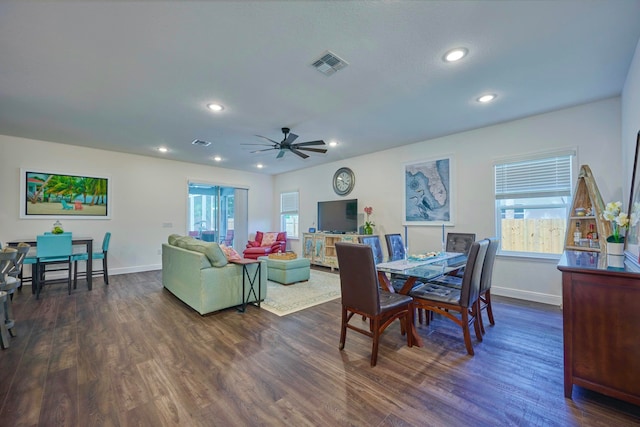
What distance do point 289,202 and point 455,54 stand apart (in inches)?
251

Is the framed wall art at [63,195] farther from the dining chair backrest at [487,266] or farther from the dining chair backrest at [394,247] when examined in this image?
the dining chair backrest at [487,266]

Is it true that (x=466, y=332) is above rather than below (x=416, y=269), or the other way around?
below

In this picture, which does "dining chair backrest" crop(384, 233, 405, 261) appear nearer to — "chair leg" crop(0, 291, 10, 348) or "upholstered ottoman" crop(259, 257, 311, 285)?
"upholstered ottoman" crop(259, 257, 311, 285)

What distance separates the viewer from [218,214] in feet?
25.1

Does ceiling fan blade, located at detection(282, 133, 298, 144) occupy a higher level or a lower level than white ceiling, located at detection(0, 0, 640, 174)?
lower

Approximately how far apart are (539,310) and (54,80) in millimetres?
6389

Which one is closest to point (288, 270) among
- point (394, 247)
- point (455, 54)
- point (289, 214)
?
point (394, 247)

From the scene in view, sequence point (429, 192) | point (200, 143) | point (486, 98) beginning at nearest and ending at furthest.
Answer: point (486, 98)
point (429, 192)
point (200, 143)

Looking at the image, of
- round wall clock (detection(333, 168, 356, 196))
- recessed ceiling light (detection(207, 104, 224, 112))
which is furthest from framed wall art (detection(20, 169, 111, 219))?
round wall clock (detection(333, 168, 356, 196))

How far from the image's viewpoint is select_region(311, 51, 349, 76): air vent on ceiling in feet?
8.09

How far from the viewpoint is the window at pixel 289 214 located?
808 cm

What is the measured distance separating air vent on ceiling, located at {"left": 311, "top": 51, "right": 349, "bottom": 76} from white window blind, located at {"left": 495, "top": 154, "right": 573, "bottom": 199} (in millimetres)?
3202

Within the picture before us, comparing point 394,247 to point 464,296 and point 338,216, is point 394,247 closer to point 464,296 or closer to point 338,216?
point 464,296

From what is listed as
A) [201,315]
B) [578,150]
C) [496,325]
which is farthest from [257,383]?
[578,150]
